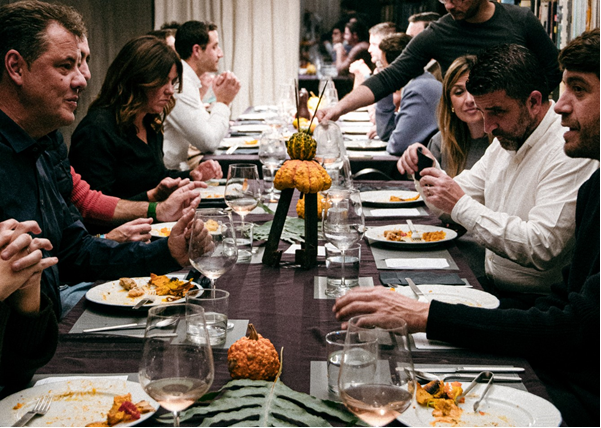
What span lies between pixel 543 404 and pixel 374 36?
5488mm

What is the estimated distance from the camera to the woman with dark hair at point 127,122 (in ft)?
9.45

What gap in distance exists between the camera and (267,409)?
3.50ft

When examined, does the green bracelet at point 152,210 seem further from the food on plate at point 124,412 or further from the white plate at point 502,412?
the white plate at point 502,412

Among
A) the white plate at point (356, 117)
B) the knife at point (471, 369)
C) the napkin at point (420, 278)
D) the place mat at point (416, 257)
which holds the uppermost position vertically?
the knife at point (471, 369)

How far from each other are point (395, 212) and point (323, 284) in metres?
0.94

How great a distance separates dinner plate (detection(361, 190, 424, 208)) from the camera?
2801 millimetres

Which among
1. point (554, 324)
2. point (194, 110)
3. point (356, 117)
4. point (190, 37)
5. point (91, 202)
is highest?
point (190, 37)

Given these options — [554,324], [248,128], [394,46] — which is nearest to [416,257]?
[554,324]

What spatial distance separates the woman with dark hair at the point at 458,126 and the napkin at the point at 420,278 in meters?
1.26

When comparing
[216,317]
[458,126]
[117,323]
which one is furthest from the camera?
[458,126]

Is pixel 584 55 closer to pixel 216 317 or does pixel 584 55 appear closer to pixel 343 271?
pixel 343 271

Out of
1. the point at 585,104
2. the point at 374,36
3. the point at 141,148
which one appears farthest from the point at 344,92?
the point at 585,104

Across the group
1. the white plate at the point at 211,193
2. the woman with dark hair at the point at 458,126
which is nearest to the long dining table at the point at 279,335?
the white plate at the point at 211,193

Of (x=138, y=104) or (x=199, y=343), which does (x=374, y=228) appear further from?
(x=199, y=343)
